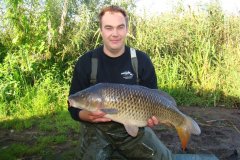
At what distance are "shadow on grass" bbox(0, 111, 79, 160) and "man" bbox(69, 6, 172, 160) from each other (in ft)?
3.11

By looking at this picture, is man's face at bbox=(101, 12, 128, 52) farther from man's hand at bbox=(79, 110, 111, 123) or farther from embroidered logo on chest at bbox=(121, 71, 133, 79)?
man's hand at bbox=(79, 110, 111, 123)

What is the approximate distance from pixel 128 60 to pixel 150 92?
0.55 metres

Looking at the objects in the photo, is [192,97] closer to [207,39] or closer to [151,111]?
[207,39]

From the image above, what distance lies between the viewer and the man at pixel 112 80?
10.1 feet

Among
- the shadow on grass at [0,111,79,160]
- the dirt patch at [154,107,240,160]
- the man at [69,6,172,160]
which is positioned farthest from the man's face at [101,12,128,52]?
the dirt patch at [154,107,240,160]

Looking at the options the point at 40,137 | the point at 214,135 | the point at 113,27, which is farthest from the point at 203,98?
the point at 113,27

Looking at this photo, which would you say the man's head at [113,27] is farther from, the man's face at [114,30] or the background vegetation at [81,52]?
the background vegetation at [81,52]

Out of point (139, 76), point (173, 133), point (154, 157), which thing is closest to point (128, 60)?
point (139, 76)

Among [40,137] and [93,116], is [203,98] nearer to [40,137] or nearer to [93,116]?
[40,137]

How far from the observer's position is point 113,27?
3059 millimetres

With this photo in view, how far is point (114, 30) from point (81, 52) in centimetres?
425

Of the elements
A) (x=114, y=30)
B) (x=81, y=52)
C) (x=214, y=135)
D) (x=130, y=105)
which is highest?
(x=114, y=30)

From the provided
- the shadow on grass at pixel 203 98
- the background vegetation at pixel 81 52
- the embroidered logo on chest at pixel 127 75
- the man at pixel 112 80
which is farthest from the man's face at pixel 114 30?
the shadow on grass at pixel 203 98

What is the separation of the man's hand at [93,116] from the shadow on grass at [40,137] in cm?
116
